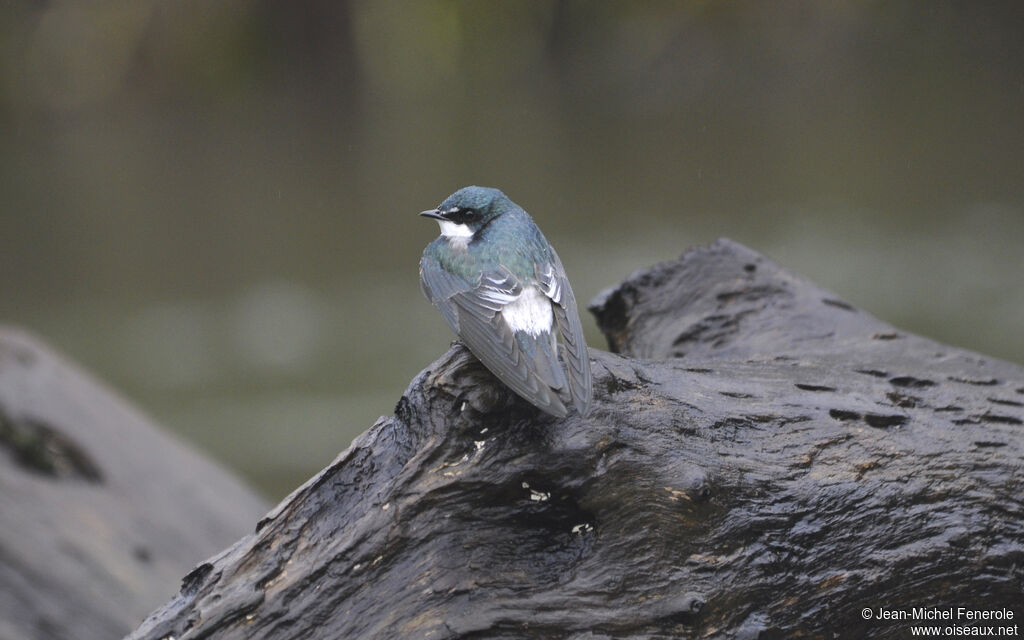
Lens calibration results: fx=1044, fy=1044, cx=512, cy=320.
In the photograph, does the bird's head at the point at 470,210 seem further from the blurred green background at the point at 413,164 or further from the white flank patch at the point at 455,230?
the blurred green background at the point at 413,164

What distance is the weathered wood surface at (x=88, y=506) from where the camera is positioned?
207 centimetres

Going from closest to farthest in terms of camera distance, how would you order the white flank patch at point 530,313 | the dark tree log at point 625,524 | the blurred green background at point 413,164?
the dark tree log at point 625,524 → the white flank patch at point 530,313 → the blurred green background at point 413,164

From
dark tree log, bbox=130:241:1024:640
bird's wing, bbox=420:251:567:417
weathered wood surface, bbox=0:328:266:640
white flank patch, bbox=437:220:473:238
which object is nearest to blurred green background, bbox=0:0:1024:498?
weathered wood surface, bbox=0:328:266:640

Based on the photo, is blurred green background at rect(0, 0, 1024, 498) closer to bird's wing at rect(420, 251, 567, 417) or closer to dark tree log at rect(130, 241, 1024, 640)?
bird's wing at rect(420, 251, 567, 417)

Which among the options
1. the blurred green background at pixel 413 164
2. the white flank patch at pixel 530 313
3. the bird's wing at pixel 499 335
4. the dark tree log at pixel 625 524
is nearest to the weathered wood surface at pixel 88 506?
the dark tree log at pixel 625 524

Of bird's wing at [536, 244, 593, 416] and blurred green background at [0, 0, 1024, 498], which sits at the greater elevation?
blurred green background at [0, 0, 1024, 498]

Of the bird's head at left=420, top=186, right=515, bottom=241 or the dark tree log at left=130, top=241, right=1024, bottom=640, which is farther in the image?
the bird's head at left=420, top=186, right=515, bottom=241

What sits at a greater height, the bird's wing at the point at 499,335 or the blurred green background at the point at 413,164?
the blurred green background at the point at 413,164

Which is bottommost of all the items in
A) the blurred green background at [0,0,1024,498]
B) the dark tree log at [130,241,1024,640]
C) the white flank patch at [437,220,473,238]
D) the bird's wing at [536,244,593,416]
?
the dark tree log at [130,241,1024,640]

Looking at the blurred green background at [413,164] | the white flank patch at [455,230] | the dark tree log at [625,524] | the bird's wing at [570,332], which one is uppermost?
the blurred green background at [413,164]

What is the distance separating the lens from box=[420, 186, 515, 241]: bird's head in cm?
176

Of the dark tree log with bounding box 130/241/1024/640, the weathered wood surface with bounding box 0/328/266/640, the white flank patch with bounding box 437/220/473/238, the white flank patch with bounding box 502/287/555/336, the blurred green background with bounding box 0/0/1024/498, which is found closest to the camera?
the dark tree log with bounding box 130/241/1024/640

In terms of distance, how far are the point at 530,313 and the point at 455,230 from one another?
0.36m

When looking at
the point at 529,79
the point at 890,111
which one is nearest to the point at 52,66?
the point at 529,79
